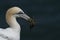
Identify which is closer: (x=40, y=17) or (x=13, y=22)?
(x=13, y=22)

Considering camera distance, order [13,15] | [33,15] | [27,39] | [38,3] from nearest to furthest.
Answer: [13,15]
[27,39]
[33,15]
[38,3]

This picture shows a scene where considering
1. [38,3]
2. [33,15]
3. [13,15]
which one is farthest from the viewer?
[38,3]

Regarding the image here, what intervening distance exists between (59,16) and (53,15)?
176 mm

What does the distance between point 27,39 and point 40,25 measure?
70 cm

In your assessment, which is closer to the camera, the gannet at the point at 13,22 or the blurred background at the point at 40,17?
the gannet at the point at 13,22

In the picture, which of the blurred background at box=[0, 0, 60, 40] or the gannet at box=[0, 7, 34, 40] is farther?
the blurred background at box=[0, 0, 60, 40]

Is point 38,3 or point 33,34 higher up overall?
point 38,3

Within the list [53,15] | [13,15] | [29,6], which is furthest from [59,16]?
[13,15]

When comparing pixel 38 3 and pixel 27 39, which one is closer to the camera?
pixel 27 39

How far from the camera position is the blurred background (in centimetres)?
1098

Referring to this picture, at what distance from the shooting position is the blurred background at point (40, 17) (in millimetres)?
10984

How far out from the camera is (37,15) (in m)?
11.7

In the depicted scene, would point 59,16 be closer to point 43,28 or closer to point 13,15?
point 43,28

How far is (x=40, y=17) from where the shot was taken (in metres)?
11.7
